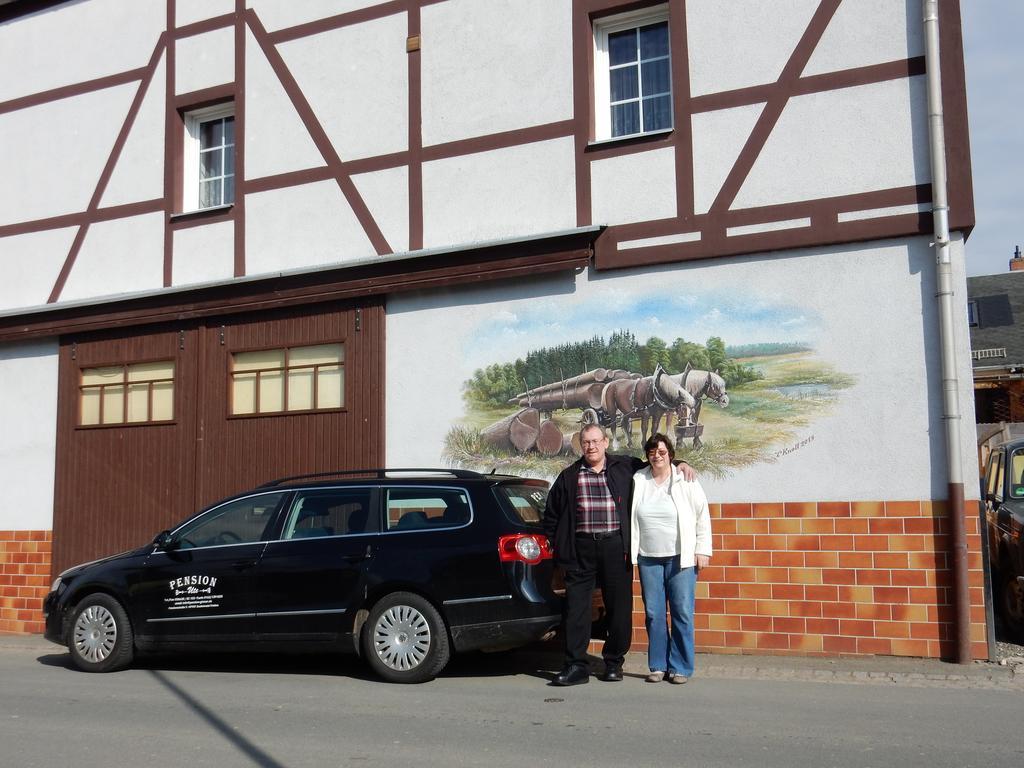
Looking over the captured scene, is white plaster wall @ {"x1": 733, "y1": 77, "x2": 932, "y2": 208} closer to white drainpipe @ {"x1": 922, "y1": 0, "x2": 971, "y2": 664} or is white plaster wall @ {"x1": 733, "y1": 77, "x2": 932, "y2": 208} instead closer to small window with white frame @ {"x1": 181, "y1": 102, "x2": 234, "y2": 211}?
white drainpipe @ {"x1": 922, "y1": 0, "x2": 971, "y2": 664}

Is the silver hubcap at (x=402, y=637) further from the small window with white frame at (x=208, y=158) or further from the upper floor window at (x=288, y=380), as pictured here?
the small window with white frame at (x=208, y=158)

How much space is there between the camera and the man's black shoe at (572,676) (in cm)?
777

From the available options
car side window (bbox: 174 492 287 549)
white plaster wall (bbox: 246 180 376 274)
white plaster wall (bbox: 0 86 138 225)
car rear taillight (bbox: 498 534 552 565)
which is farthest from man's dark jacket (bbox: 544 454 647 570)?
white plaster wall (bbox: 0 86 138 225)

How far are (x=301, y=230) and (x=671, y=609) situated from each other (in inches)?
249

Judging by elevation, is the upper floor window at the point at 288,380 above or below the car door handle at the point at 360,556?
above

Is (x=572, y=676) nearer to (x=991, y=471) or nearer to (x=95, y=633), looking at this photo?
(x=95, y=633)

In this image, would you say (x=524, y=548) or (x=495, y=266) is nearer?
(x=524, y=548)

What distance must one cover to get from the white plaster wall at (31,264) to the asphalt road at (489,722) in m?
6.41

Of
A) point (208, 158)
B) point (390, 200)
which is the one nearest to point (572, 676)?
point (390, 200)

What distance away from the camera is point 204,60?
42.1 ft

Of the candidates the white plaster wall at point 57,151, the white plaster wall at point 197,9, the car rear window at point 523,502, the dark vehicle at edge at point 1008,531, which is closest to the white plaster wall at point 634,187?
the car rear window at point 523,502

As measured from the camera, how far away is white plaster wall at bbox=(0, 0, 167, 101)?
13297 millimetres

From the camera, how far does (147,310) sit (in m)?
12.7
